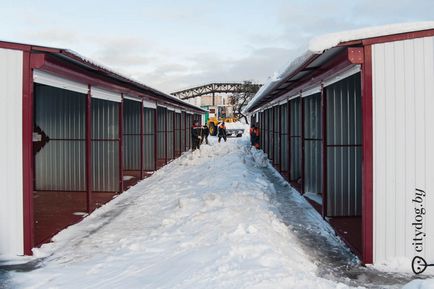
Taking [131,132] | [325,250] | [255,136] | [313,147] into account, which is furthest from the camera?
[255,136]

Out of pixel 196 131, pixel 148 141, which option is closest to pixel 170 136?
Result: pixel 196 131

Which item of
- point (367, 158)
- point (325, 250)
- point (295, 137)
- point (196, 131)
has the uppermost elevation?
point (196, 131)

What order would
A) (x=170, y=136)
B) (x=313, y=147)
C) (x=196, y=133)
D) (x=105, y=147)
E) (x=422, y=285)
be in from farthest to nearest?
(x=196, y=133) < (x=170, y=136) < (x=105, y=147) < (x=313, y=147) < (x=422, y=285)

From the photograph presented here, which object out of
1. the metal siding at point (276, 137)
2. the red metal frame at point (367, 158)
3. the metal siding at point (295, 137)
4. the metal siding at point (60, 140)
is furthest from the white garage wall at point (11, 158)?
the metal siding at point (276, 137)

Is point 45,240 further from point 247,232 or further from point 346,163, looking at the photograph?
point 346,163

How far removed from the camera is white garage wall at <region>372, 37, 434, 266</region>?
18.2ft

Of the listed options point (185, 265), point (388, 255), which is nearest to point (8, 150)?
point (185, 265)

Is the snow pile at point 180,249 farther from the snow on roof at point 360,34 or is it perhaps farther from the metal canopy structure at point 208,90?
the metal canopy structure at point 208,90

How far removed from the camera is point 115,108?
39.3ft

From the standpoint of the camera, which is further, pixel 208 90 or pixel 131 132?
pixel 208 90

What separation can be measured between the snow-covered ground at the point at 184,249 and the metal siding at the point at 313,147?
101 cm

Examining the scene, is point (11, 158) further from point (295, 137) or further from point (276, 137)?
point (276, 137)

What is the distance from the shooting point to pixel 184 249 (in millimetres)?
6047

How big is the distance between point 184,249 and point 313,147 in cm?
666
